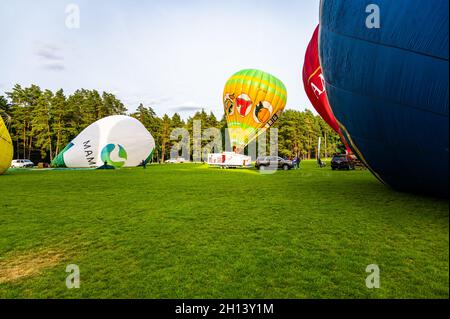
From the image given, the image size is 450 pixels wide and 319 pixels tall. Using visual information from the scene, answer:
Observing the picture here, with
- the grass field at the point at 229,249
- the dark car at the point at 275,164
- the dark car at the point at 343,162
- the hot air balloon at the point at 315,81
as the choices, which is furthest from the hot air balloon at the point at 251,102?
the grass field at the point at 229,249

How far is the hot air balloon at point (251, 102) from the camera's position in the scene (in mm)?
28703

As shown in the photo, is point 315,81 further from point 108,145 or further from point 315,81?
point 108,145

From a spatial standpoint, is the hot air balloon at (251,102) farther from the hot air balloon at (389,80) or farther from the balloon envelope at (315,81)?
the hot air balloon at (389,80)

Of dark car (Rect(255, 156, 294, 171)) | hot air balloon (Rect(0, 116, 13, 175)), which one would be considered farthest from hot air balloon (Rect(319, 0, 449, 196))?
dark car (Rect(255, 156, 294, 171))

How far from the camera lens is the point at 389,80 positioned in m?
5.15

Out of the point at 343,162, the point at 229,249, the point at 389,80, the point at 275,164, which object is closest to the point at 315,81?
the point at 389,80

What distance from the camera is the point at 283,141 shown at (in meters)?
72.9

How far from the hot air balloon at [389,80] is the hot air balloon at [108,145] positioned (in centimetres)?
2512

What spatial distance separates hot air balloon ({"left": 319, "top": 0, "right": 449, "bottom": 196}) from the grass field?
87 cm

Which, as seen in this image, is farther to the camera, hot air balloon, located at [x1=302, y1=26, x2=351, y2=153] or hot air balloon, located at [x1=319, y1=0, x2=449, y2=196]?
hot air balloon, located at [x1=302, y1=26, x2=351, y2=153]

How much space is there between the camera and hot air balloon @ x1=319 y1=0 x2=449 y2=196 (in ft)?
12.0

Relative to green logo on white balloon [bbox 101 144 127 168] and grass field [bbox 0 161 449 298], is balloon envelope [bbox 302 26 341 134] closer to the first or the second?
grass field [bbox 0 161 449 298]

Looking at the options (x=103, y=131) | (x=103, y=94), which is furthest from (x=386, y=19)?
(x=103, y=94)

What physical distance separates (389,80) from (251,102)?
23.9m
